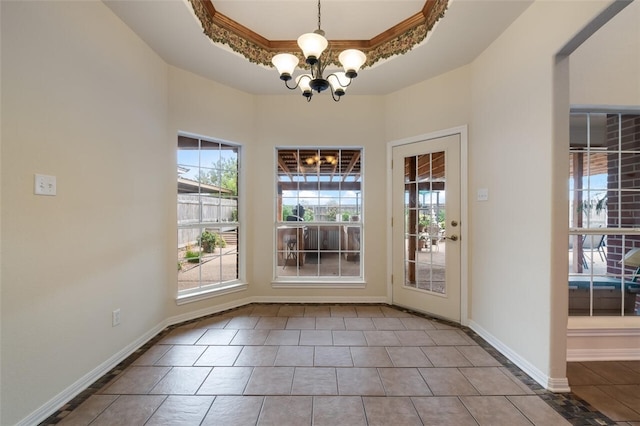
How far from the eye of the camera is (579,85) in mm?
2293

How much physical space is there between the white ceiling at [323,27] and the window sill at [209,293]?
7.99 ft

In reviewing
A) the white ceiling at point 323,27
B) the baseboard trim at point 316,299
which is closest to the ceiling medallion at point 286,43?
the white ceiling at point 323,27

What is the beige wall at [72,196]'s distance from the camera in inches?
59.7

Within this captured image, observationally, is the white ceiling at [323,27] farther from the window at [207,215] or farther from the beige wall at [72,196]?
the window at [207,215]

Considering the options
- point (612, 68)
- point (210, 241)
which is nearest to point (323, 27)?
point (612, 68)

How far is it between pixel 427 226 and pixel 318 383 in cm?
209

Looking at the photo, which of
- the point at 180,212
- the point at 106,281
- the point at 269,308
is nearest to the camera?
the point at 106,281

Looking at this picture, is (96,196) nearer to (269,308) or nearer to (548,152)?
(269,308)

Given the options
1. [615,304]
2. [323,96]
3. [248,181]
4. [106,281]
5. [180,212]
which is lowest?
[615,304]

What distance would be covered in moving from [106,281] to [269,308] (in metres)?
1.77

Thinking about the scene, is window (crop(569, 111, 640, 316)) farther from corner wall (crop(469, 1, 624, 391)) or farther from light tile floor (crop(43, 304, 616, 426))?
light tile floor (crop(43, 304, 616, 426))

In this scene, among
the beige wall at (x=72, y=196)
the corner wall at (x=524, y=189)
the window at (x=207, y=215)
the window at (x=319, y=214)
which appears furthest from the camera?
the window at (x=319, y=214)

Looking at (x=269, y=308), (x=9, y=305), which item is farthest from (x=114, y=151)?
(x=269, y=308)

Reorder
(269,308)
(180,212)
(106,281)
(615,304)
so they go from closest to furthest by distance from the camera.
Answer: (106,281) → (615,304) → (180,212) → (269,308)
